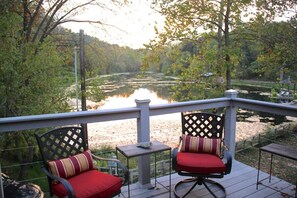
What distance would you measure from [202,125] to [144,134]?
2.34 ft

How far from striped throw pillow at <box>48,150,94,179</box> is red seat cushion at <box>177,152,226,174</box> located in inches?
35.5

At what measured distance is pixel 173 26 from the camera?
358 inches

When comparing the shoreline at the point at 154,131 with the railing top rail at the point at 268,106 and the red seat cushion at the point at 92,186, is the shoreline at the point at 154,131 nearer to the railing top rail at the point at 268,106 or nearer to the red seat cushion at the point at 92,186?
the railing top rail at the point at 268,106

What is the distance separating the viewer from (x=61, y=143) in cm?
231

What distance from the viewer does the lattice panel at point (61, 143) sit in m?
2.22

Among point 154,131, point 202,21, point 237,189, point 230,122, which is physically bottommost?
point 154,131

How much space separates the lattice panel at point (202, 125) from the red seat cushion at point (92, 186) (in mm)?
1191

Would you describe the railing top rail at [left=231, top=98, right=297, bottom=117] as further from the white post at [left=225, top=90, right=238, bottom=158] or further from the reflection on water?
the reflection on water

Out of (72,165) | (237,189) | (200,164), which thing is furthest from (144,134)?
(237,189)

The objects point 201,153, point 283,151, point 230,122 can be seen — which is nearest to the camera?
point 283,151

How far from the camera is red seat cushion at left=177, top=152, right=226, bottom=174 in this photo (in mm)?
2455

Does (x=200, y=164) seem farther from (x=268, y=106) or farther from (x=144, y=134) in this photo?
(x=268, y=106)

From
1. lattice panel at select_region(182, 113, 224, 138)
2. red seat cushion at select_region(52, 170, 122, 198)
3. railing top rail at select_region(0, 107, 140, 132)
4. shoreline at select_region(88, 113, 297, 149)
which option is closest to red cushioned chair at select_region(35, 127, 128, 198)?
red seat cushion at select_region(52, 170, 122, 198)

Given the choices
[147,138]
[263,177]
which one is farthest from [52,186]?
[263,177]
